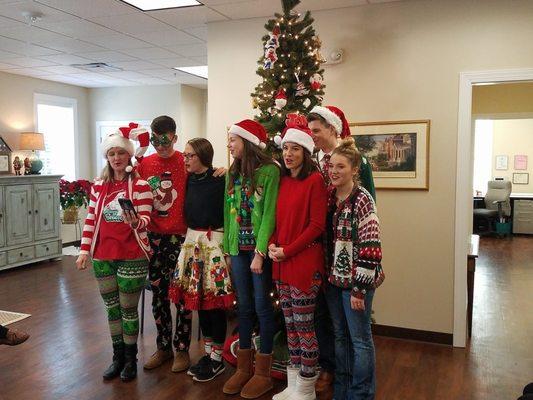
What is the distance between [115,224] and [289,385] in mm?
1351

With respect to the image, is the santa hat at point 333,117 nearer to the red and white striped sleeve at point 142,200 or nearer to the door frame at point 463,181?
the red and white striped sleeve at point 142,200

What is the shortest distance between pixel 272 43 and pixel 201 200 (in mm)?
1244

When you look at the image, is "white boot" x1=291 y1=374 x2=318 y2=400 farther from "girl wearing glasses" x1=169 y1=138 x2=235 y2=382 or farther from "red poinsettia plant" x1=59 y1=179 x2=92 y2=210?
"red poinsettia plant" x1=59 y1=179 x2=92 y2=210

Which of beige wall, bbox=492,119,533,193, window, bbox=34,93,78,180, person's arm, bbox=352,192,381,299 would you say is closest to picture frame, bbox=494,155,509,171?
beige wall, bbox=492,119,533,193

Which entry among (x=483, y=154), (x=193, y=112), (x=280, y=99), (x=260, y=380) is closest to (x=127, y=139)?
(x=280, y=99)

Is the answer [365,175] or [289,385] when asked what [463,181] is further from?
[289,385]

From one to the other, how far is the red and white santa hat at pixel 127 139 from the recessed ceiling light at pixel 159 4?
4.70ft

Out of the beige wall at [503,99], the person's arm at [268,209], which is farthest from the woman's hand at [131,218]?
the beige wall at [503,99]

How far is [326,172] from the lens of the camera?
8.89 feet

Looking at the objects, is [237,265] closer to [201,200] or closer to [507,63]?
[201,200]

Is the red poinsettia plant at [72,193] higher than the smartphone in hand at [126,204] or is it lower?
lower

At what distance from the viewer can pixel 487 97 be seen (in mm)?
6145

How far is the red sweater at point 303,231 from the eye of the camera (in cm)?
250

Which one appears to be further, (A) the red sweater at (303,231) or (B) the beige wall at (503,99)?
(B) the beige wall at (503,99)
